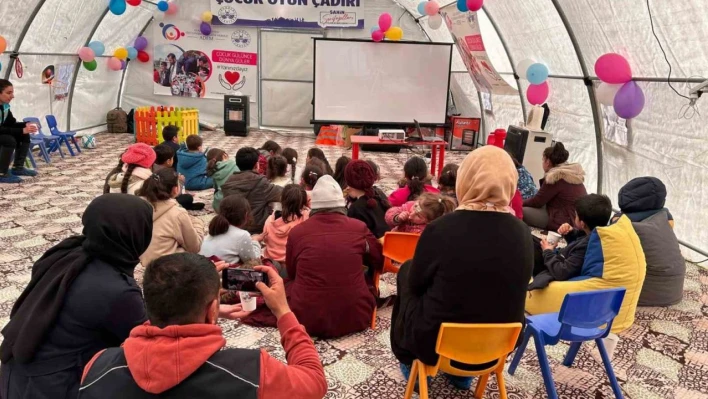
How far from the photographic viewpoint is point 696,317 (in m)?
3.68

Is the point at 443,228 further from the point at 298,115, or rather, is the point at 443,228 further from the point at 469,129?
the point at 298,115

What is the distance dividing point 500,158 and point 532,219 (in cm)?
351

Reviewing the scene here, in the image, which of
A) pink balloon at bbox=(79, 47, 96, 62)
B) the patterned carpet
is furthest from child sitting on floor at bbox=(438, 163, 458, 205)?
pink balloon at bbox=(79, 47, 96, 62)

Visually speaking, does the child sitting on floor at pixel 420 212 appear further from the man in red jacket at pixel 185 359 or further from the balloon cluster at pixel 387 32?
the balloon cluster at pixel 387 32

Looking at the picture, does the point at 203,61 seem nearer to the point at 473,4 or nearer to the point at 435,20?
the point at 435,20

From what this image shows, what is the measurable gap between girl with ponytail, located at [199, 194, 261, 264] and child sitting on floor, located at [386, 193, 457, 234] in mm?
981

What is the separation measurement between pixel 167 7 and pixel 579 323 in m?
12.1

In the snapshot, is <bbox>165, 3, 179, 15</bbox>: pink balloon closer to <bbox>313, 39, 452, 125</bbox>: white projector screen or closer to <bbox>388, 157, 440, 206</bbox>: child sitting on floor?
<bbox>313, 39, 452, 125</bbox>: white projector screen

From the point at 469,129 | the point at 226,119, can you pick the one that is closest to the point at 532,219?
the point at 469,129

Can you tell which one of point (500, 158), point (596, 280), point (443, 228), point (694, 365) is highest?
point (500, 158)

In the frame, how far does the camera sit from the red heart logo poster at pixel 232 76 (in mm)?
12953

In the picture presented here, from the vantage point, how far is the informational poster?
41.4ft

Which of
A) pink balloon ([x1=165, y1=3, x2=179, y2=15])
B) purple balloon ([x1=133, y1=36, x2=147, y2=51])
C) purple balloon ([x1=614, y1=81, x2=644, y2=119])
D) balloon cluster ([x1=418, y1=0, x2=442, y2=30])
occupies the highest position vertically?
pink balloon ([x1=165, y1=3, x2=179, y2=15])

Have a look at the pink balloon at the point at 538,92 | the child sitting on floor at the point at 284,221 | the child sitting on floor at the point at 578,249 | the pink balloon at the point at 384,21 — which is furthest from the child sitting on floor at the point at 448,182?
the pink balloon at the point at 384,21
